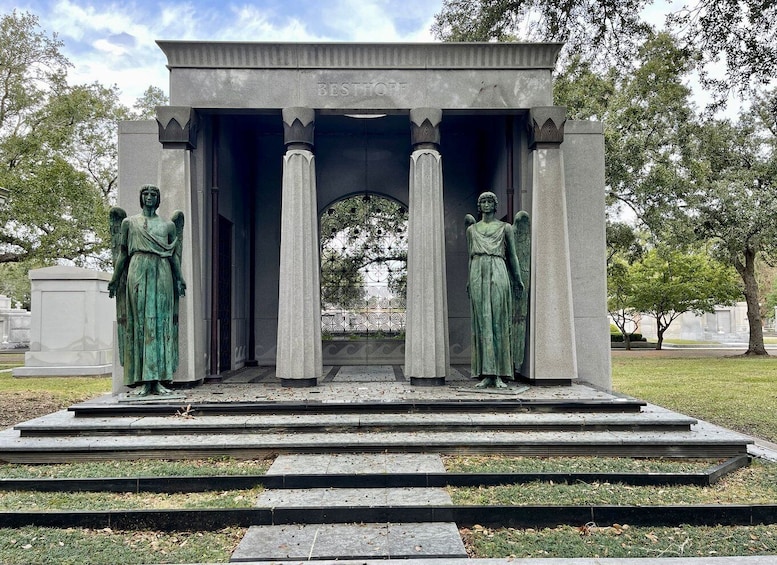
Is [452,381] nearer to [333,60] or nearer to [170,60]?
[333,60]

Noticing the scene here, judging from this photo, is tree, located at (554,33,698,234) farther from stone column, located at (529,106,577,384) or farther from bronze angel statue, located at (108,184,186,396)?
bronze angel statue, located at (108,184,186,396)

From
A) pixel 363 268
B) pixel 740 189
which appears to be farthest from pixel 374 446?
pixel 740 189

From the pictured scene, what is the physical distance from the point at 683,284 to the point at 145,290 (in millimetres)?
25161

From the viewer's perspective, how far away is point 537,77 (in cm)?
822

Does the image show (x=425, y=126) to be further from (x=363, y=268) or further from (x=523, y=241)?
(x=363, y=268)

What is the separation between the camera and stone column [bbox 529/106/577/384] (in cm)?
790

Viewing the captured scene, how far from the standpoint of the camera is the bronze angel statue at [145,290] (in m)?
6.86

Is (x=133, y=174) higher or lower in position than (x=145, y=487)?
higher

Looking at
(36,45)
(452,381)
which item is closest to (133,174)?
(452,381)

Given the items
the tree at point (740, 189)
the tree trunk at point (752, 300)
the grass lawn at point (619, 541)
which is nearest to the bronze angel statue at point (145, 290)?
the grass lawn at point (619, 541)

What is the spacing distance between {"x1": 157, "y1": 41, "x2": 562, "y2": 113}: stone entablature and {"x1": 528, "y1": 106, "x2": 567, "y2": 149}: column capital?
204 mm

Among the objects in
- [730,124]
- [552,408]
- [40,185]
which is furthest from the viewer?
[730,124]

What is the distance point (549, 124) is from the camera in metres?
8.12

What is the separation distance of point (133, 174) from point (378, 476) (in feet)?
20.2
